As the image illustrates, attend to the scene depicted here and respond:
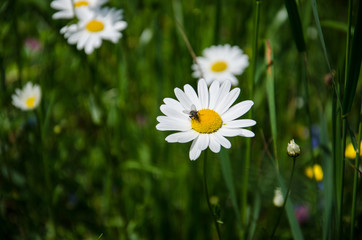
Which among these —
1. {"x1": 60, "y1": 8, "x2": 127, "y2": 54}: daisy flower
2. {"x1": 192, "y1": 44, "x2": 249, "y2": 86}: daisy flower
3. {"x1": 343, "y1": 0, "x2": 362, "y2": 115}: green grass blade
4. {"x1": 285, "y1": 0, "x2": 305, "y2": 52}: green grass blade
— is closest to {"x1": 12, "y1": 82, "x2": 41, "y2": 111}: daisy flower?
{"x1": 60, "y1": 8, "x2": 127, "y2": 54}: daisy flower

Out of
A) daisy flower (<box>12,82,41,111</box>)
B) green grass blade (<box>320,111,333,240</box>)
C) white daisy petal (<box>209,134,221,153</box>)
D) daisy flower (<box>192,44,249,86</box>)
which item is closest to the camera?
white daisy petal (<box>209,134,221,153</box>)

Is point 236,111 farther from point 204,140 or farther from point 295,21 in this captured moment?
point 295,21

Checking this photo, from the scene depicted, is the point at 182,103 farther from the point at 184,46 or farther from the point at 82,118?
the point at 82,118

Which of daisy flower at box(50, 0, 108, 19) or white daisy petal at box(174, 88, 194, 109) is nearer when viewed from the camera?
white daisy petal at box(174, 88, 194, 109)

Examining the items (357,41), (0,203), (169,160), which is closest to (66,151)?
(0,203)

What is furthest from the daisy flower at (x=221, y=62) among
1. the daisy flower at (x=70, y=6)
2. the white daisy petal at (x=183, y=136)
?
the white daisy petal at (x=183, y=136)

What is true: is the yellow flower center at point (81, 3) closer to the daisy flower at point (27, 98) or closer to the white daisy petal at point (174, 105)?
the daisy flower at point (27, 98)

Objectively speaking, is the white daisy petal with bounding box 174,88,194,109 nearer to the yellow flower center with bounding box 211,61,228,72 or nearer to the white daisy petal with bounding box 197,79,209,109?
the white daisy petal with bounding box 197,79,209,109
